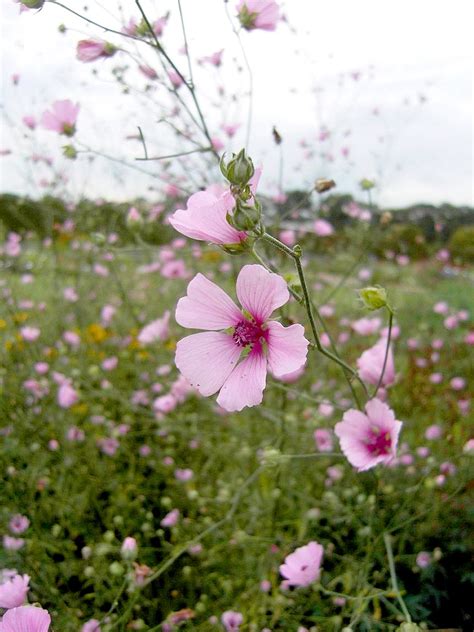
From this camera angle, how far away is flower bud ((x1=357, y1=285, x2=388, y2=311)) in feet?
3.24

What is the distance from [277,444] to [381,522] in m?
0.39

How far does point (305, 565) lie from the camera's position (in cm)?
124

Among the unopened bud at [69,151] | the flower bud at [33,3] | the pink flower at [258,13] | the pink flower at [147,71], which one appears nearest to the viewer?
the flower bud at [33,3]

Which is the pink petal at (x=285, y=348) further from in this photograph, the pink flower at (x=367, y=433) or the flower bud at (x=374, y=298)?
the pink flower at (x=367, y=433)

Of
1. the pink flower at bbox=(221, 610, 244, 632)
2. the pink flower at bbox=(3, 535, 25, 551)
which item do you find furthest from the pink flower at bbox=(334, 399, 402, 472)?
the pink flower at bbox=(3, 535, 25, 551)

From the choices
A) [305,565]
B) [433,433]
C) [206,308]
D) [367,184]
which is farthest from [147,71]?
[433,433]

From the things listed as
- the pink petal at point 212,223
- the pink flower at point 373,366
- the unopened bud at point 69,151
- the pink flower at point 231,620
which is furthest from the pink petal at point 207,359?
the unopened bud at point 69,151

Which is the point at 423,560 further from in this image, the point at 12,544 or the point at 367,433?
the point at 12,544

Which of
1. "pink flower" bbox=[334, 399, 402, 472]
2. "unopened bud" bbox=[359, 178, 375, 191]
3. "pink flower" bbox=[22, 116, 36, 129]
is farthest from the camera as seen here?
"pink flower" bbox=[22, 116, 36, 129]

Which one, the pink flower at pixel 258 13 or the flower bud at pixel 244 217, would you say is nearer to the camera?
the flower bud at pixel 244 217

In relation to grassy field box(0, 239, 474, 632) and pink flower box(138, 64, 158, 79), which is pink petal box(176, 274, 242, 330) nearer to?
grassy field box(0, 239, 474, 632)

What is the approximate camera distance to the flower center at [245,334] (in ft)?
3.15

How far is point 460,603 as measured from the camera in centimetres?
159

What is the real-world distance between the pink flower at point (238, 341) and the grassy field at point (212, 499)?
26 centimetres
